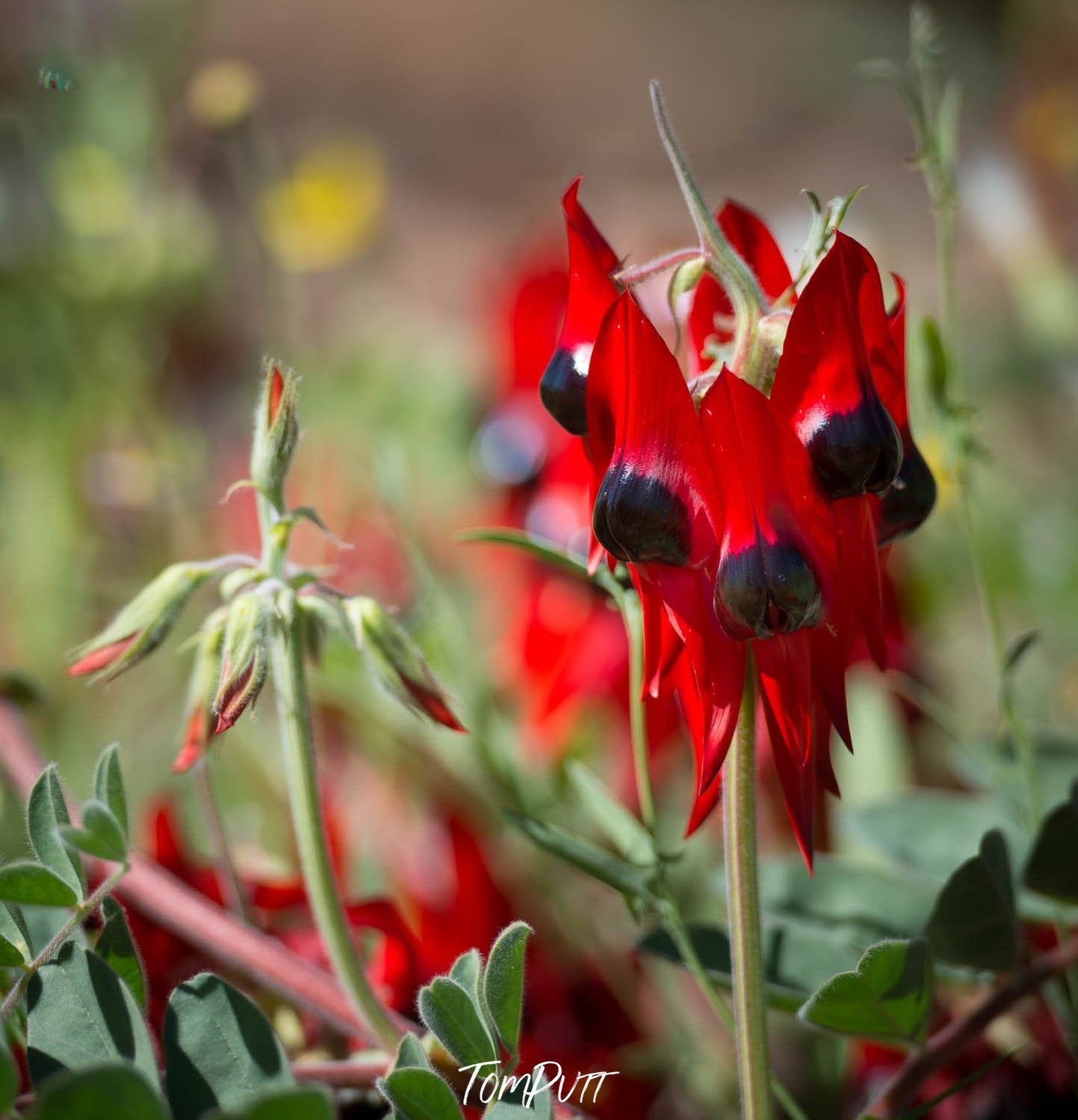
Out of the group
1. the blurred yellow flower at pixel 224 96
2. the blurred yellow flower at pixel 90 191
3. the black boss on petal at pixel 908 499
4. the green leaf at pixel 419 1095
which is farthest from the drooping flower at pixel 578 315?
the blurred yellow flower at pixel 90 191

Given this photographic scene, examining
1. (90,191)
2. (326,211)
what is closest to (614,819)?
(90,191)

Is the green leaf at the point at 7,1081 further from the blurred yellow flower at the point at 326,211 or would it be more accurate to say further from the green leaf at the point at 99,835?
the blurred yellow flower at the point at 326,211

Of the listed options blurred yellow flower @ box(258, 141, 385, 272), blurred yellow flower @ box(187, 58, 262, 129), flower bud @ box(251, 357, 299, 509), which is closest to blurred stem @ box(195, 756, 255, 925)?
flower bud @ box(251, 357, 299, 509)

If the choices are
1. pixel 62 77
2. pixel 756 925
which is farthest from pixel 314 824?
pixel 62 77

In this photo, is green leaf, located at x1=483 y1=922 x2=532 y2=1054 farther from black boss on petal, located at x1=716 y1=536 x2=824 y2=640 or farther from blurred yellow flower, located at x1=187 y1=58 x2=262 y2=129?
blurred yellow flower, located at x1=187 y1=58 x2=262 y2=129

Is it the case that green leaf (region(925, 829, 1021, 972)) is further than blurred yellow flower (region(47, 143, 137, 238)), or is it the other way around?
blurred yellow flower (region(47, 143, 137, 238))
